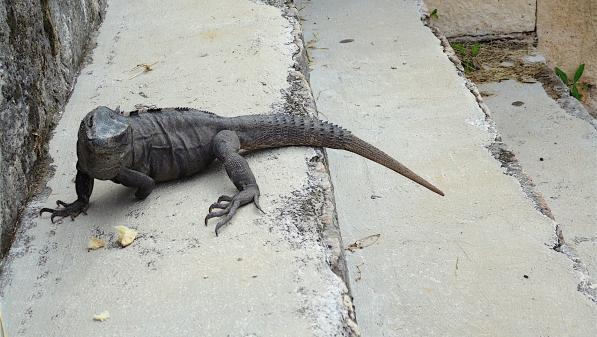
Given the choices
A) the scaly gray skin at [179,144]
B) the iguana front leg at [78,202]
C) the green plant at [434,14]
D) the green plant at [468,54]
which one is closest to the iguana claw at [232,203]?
the scaly gray skin at [179,144]

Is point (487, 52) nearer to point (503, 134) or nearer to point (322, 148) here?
point (503, 134)

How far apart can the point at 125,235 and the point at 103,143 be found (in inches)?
14.6

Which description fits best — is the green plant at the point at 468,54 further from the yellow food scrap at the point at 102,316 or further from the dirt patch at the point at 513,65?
the yellow food scrap at the point at 102,316

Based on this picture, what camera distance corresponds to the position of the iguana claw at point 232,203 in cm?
295

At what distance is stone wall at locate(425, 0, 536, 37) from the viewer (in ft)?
23.4

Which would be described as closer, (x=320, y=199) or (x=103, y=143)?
(x=103, y=143)

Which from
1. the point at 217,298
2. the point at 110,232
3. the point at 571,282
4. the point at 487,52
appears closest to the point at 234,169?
the point at 110,232

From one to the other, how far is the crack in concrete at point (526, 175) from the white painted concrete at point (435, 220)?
4 centimetres

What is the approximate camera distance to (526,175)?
431 centimetres

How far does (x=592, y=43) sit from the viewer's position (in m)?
7.12

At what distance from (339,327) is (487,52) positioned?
17.2 feet

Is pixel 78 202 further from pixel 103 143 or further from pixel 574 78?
pixel 574 78

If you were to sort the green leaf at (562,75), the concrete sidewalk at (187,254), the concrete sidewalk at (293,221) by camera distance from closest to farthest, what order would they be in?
the concrete sidewalk at (187,254) < the concrete sidewalk at (293,221) < the green leaf at (562,75)

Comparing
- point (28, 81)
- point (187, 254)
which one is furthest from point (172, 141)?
point (28, 81)
